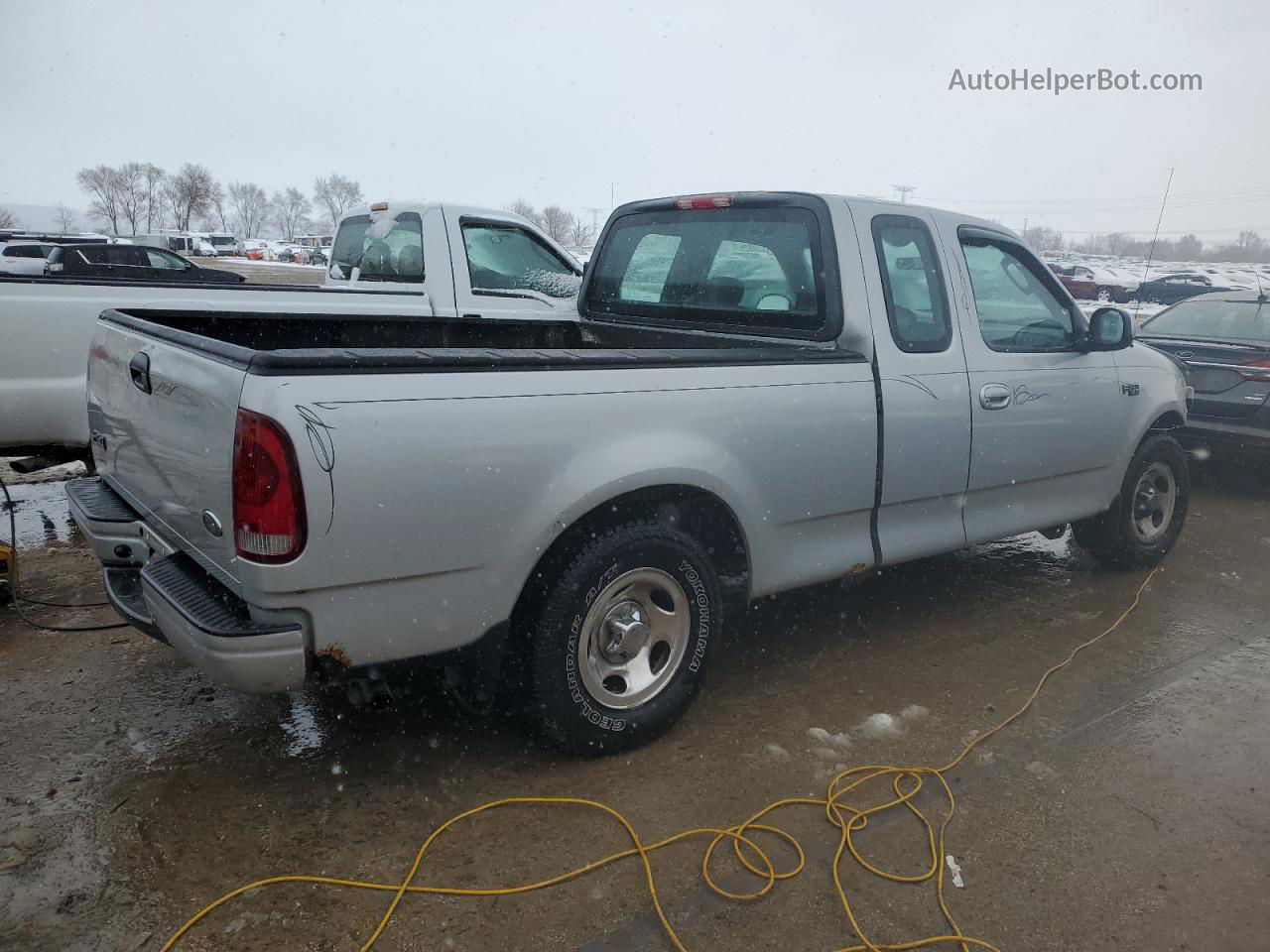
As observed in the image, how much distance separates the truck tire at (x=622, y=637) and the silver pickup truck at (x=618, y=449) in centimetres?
1

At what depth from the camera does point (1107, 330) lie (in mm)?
4715

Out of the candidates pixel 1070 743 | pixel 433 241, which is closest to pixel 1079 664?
pixel 1070 743

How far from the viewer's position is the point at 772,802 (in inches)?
121

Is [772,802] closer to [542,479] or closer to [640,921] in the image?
[640,921]

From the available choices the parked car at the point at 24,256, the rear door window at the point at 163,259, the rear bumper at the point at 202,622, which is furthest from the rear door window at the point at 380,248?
the parked car at the point at 24,256

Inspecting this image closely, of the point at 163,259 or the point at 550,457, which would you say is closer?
the point at 550,457

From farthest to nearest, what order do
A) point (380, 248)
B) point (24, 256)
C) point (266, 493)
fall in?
point (24, 256)
point (380, 248)
point (266, 493)

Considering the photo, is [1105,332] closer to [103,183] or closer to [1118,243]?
[1118,243]

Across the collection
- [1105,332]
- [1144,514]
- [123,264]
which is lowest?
[1144,514]

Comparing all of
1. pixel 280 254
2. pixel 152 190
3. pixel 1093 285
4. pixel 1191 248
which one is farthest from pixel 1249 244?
pixel 152 190

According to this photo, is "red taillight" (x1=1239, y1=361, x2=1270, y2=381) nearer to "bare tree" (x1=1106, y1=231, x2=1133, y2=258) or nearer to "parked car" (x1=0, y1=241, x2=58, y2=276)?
"parked car" (x1=0, y1=241, x2=58, y2=276)

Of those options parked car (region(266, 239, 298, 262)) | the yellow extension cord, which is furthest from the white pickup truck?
parked car (region(266, 239, 298, 262))

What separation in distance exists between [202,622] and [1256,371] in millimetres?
7783

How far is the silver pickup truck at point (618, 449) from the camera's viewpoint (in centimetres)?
250
